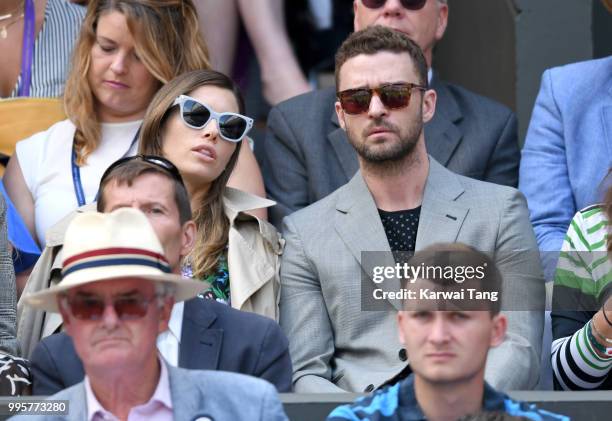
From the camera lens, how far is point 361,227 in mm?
4695

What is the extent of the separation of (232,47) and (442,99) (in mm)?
1237

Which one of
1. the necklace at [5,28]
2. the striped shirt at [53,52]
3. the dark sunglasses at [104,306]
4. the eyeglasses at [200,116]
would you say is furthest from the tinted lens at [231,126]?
the dark sunglasses at [104,306]

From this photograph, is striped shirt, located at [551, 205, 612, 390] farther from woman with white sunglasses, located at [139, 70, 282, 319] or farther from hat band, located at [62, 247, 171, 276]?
hat band, located at [62, 247, 171, 276]

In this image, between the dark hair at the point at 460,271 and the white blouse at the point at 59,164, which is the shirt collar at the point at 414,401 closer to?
the dark hair at the point at 460,271

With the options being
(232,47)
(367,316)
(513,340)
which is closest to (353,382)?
(367,316)

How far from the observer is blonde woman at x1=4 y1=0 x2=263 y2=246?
17.1ft

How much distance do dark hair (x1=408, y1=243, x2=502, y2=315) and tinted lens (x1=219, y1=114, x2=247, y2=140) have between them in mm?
1510

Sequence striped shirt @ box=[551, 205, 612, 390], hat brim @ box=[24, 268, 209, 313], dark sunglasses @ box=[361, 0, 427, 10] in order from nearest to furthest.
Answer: hat brim @ box=[24, 268, 209, 313] → striped shirt @ box=[551, 205, 612, 390] → dark sunglasses @ box=[361, 0, 427, 10]

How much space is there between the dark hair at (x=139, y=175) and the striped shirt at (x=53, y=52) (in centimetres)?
174

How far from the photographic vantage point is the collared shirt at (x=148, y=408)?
3.19 metres

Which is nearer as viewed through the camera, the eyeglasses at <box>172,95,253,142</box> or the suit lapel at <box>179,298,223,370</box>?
the suit lapel at <box>179,298,223,370</box>

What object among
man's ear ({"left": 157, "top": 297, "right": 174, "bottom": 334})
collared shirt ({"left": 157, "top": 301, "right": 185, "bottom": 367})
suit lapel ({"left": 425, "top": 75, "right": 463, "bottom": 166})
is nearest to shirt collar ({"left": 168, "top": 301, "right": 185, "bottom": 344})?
collared shirt ({"left": 157, "top": 301, "right": 185, "bottom": 367})

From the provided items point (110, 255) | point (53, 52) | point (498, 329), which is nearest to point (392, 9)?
point (53, 52)

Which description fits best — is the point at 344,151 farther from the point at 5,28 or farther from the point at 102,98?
the point at 5,28
